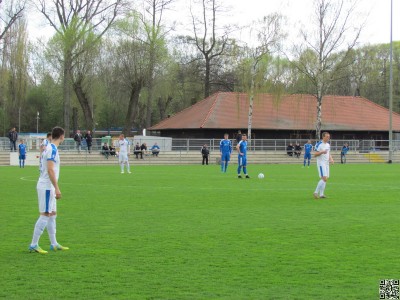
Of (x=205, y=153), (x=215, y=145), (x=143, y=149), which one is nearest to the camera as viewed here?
(x=205, y=153)

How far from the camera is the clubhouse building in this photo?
63.0m

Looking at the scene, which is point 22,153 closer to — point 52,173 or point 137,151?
point 137,151

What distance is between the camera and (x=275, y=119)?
64875 millimetres

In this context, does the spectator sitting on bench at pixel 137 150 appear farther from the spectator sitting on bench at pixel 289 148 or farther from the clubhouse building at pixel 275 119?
the clubhouse building at pixel 275 119

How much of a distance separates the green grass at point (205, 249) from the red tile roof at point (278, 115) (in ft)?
148

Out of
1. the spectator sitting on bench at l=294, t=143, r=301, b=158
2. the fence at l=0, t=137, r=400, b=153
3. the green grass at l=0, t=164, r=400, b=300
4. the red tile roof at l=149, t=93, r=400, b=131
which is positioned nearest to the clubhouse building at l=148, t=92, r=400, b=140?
the red tile roof at l=149, t=93, r=400, b=131

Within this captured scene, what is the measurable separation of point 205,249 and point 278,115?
5666 cm

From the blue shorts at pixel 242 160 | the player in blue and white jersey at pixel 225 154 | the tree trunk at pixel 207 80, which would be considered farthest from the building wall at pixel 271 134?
the blue shorts at pixel 242 160

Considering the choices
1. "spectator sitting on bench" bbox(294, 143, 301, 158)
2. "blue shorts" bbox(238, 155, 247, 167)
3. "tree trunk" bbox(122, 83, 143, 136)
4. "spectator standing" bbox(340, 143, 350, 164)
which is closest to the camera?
"blue shorts" bbox(238, 155, 247, 167)

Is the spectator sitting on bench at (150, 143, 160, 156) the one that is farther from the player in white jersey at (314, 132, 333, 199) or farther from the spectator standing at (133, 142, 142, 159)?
the player in white jersey at (314, 132, 333, 199)

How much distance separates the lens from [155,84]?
62125mm

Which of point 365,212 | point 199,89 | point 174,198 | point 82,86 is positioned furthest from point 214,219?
point 199,89

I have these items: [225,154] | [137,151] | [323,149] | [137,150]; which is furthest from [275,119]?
[323,149]

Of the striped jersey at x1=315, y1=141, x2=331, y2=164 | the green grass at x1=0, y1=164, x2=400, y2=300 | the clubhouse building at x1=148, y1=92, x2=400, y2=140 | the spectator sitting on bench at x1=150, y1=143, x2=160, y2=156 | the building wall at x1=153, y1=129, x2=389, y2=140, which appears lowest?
the green grass at x1=0, y1=164, x2=400, y2=300
